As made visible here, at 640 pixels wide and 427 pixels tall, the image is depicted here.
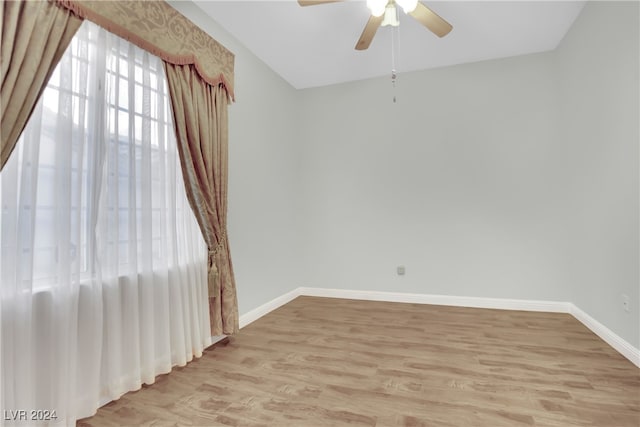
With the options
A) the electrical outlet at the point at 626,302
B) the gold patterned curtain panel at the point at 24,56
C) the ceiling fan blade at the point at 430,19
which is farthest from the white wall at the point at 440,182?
the gold patterned curtain panel at the point at 24,56

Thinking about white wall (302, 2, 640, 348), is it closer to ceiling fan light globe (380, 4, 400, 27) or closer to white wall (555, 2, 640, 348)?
white wall (555, 2, 640, 348)

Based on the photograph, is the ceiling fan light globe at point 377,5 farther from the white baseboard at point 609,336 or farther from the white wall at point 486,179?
the white baseboard at point 609,336

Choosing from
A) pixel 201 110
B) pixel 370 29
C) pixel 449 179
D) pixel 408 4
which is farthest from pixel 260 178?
pixel 449 179

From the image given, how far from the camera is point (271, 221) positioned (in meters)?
3.63

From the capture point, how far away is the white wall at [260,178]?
118 inches

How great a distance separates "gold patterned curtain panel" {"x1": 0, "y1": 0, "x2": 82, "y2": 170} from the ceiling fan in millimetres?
1473

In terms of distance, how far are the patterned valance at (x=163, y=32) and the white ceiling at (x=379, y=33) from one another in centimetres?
41

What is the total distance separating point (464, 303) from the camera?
11.9 ft

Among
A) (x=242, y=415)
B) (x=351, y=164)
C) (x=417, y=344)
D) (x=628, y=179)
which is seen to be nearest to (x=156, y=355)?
(x=242, y=415)

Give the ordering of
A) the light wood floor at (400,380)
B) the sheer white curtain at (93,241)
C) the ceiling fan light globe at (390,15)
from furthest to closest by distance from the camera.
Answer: the ceiling fan light globe at (390,15) → the light wood floor at (400,380) → the sheer white curtain at (93,241)

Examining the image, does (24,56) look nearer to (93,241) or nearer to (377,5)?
(93,241)

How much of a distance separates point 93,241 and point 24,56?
93 centimetres

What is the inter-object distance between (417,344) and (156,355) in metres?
1.98

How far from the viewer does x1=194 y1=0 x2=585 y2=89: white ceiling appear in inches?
105
